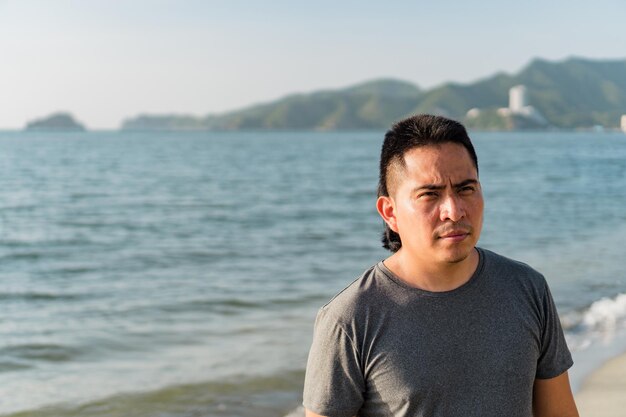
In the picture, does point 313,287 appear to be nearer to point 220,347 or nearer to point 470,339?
point 220,347

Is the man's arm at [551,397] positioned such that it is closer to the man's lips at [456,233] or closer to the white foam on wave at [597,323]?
the man's lips at [456,233]

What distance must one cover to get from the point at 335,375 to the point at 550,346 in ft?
2.23

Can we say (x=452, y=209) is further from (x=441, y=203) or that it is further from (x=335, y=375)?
(x=335, y=375)

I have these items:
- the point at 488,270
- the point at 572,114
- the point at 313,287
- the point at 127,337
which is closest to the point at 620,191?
the point at 313,287

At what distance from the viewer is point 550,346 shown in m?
2.47

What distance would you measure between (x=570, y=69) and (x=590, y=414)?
12724cm

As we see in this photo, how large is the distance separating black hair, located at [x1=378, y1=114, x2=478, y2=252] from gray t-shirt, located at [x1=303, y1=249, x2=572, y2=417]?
399 mm

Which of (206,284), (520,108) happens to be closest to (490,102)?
(520,108)

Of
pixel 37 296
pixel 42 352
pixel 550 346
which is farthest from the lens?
pixel 37 296

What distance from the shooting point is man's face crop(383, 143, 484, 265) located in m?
2.37

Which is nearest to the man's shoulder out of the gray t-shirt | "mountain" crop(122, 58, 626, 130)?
the gray t-shirt

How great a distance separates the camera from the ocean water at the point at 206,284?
6.73 m

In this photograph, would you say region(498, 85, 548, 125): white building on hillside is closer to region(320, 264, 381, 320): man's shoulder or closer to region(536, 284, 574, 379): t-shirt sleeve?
region(536, 284, 574, 379): t-shirt sleeve

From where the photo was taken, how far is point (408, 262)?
245 cm
